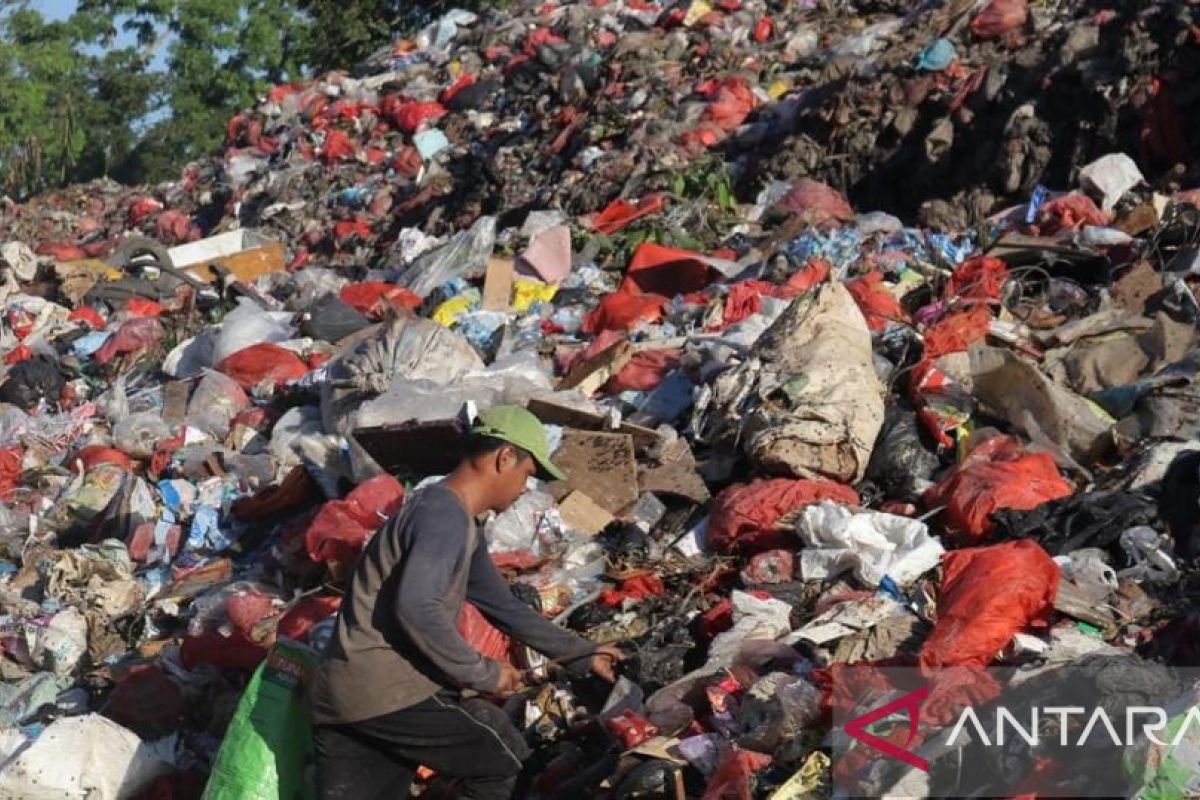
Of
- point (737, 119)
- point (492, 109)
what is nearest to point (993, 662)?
point (737, 119)

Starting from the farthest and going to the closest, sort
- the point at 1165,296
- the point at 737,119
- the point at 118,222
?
1. the point at 118,222
2. the point at 737,119
3. the point at 1165,296

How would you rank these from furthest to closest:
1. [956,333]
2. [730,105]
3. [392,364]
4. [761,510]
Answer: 1. [730,105]
2. [392,364]
3. [956,333]
4. [761,510]

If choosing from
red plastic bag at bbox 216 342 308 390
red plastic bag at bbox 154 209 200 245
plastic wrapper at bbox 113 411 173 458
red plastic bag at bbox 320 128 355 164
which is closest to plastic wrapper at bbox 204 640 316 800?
plastic wrapper at bbox 113 411 173 458

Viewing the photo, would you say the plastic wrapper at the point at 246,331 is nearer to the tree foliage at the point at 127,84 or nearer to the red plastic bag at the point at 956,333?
the red plastic bag at the point at 956,333

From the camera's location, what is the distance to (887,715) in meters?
3.76

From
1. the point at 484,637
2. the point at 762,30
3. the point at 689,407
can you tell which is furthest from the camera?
the point at 762,30

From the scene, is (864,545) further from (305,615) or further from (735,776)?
(305,615)

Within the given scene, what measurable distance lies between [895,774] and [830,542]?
162cm

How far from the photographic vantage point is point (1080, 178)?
8016 millimetres

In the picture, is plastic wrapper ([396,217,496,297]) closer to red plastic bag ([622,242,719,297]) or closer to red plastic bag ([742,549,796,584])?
red plastic bag ([622,242,719,297])

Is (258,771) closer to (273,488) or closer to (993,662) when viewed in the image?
(993,662)

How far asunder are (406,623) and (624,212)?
6652 mm

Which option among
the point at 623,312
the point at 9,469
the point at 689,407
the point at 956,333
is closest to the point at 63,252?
the point at 9,469

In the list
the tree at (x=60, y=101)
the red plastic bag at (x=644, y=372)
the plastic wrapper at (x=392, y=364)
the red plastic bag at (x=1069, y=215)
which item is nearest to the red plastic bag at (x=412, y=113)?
the plastic wrapper at (x=392, y=364)
